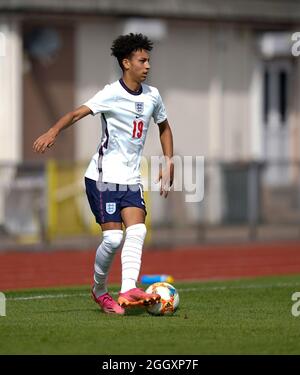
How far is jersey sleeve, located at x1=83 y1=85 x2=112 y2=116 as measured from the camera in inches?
420

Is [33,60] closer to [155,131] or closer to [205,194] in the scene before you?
[155,131]

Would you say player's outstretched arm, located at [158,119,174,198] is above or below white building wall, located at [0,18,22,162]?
below

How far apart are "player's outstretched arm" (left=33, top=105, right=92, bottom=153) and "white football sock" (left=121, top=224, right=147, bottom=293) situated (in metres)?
1.08

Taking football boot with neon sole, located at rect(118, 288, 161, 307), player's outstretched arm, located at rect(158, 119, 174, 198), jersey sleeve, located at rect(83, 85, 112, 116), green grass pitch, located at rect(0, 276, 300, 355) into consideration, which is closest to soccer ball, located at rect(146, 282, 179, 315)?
green grass pitch, located at rect(0, 276, 300, 355)

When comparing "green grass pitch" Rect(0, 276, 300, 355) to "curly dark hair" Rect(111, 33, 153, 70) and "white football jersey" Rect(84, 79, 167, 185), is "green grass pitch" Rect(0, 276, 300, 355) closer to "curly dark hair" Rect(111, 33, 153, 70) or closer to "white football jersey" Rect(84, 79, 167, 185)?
"white football jersey" Rect(84, 79, 167, 185)

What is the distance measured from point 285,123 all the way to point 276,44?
2466 mm

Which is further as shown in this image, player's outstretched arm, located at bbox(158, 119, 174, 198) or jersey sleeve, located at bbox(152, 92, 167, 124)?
jersey sleeve, located at bbox(152, 92, 167, 124)

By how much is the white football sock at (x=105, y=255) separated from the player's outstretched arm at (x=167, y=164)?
588 millimetres

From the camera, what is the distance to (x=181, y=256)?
73.5 ft

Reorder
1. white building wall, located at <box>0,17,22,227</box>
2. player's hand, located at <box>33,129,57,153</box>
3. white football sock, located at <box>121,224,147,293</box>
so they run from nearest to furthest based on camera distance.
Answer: player's hand, located at <box>33,129,57,153</box> < white football sock, located at <box>121,224,147,293</box> < white building wall, located at <box>0,17,22,227</box>

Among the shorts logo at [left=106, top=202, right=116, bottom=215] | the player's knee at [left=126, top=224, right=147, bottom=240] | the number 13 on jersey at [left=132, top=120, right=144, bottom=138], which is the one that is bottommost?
the player's knee at [left=126, top=224, right=147, bottom=240]

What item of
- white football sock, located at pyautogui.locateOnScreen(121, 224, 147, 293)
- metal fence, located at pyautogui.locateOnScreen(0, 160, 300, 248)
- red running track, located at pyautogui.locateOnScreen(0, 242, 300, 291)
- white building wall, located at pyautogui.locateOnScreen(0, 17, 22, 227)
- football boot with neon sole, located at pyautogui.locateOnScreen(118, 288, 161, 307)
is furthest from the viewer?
white building wall, located at pyautogui.locateOnScreen(0, 17, 22, 227)

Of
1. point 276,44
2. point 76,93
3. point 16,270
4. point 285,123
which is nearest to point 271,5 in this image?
point 276,44

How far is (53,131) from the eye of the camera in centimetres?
1019
